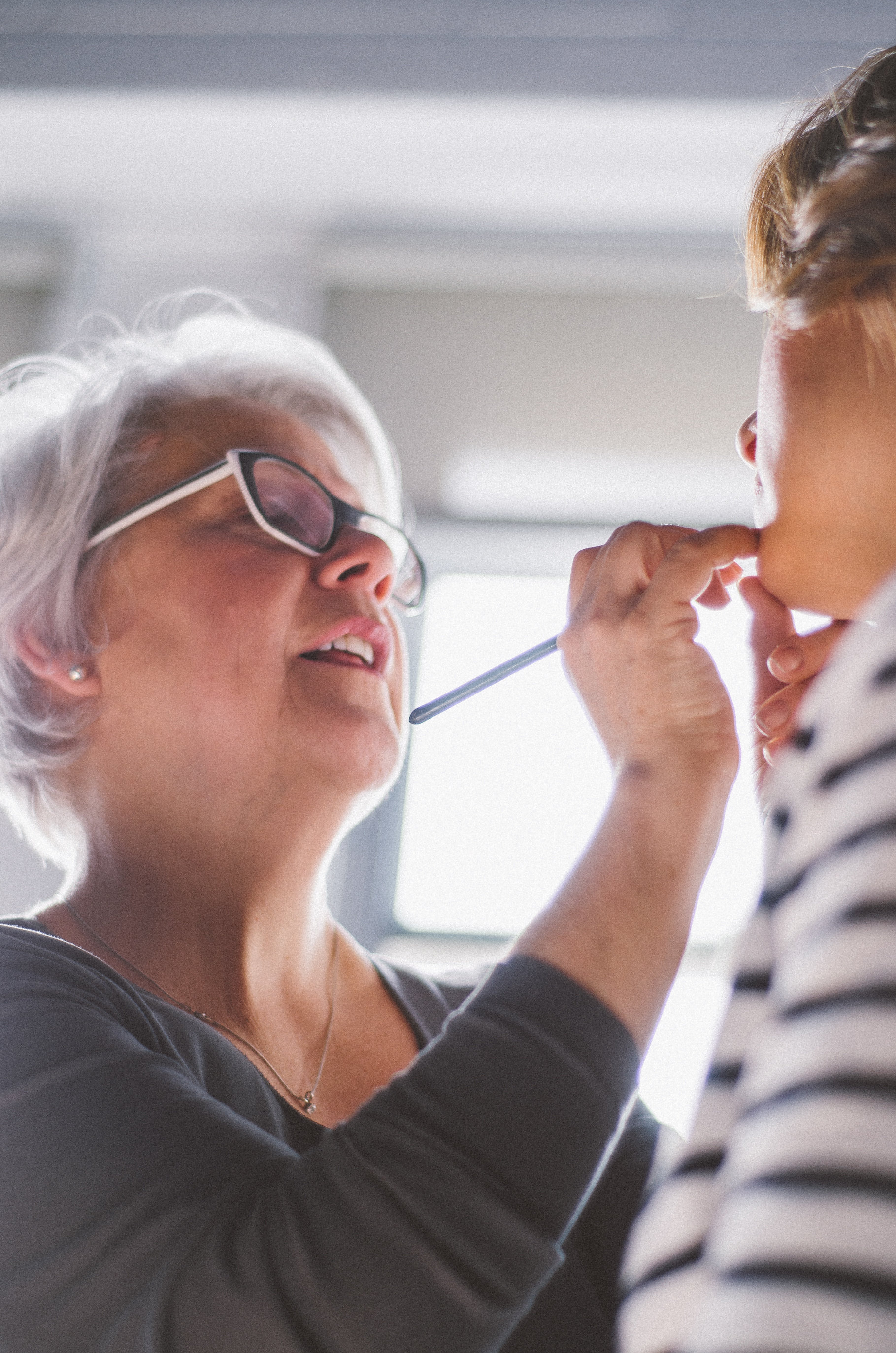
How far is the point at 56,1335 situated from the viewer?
25.8 inches

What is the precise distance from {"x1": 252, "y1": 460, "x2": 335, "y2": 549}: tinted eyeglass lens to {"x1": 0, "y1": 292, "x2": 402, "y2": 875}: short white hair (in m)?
0.10

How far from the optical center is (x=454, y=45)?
84.7 inches

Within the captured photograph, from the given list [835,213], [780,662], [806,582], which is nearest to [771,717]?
[780,662]

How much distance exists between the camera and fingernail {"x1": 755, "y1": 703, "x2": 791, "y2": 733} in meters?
0.87

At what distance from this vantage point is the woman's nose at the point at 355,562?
3.67ft

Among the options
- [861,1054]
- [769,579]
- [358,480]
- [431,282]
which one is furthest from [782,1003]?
[431,282]

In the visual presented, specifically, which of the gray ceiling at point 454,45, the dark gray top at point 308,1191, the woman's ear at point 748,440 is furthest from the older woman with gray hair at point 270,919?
the gray ceiling at point 454,45

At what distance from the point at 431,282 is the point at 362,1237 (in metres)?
2.20

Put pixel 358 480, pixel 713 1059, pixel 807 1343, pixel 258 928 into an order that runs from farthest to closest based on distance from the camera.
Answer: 1. pixel 358 480
2. pixel 258 928
3. pixel 713 1059
4. pixel 807 1343

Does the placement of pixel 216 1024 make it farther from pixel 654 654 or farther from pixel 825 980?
pixel 825 980

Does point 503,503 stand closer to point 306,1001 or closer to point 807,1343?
point 306,1001

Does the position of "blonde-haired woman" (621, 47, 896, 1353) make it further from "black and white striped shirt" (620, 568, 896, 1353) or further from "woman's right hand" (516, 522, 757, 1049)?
"woman's right hand" (516, 522, 757, 1049)

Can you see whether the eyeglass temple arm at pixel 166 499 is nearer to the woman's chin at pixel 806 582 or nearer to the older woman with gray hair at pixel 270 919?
the older woman with gray hair at pixel 270 919

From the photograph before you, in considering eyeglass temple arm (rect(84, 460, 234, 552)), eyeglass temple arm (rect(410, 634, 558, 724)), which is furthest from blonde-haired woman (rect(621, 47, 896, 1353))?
eyeglass temple arm (rect(84, 460, 234, 552))
